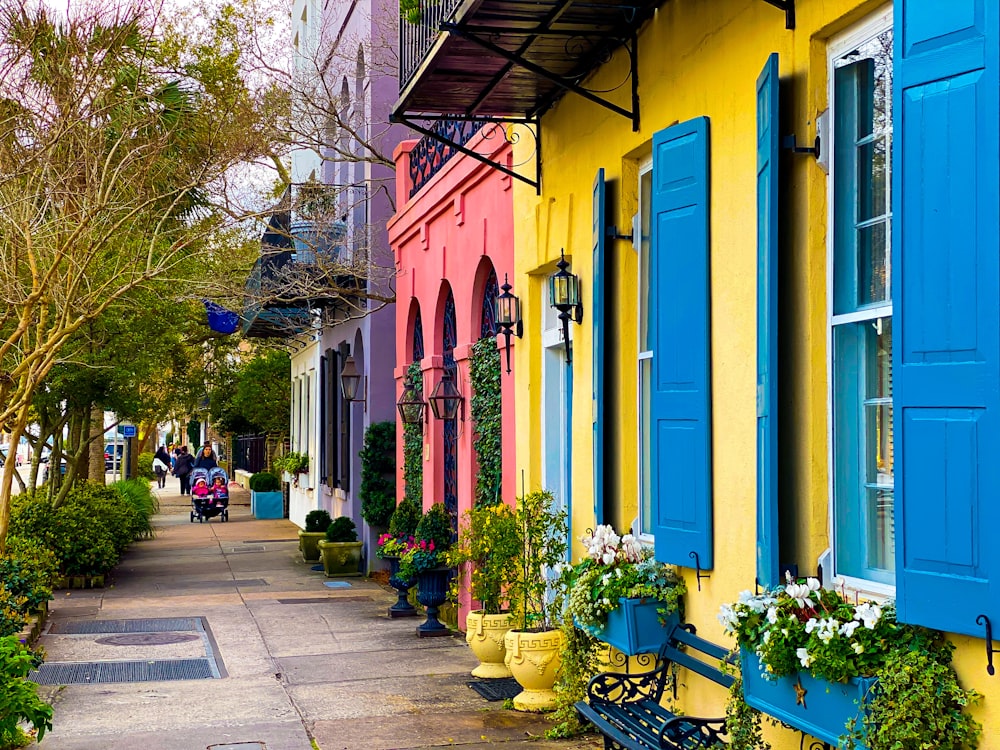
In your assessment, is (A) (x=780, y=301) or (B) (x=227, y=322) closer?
(A) (x=780, y=301)

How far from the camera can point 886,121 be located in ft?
15.8

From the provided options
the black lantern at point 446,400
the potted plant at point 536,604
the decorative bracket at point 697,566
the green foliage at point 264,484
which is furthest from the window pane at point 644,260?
the green foliage at point 264,484

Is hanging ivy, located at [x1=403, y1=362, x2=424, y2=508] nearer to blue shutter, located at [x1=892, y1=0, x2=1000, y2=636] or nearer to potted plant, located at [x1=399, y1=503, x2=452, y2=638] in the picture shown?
potted plant, located at [x1=399, y1=503, x2=452, y2=638]

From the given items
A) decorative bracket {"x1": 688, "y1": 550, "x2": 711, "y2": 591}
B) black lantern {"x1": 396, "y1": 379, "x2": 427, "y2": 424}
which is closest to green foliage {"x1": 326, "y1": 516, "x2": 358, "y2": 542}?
black lantern {"x1": 396, "y1": 379, "x2": 427, "y2": 424}

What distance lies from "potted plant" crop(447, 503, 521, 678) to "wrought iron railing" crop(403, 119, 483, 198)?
3.50 meters

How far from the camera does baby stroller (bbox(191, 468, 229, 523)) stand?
28.8 m

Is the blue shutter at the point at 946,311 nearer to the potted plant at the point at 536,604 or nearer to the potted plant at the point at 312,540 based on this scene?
the potted plant at the point at 536,604

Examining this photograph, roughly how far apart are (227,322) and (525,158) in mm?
14959

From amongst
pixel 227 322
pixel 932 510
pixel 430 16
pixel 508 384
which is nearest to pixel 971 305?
pixel 932 510

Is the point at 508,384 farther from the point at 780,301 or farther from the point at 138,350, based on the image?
the point at 138,350

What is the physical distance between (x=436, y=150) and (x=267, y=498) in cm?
1855

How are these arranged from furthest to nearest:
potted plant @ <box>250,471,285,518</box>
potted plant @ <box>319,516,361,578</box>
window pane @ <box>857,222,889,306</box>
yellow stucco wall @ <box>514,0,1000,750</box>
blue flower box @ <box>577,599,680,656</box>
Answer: potted plant @ <box>250,471,285,518</box> < potted plant @ <box>319,516,361,578</box> < blue flower box @ <box>577,599,680,656</box> < yellow stucco wall @ <box>514,0,1000,750</box> < window pane @ <box>857,222,889,306</box>

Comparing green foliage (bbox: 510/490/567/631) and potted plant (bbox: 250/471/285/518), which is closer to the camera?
green foliage (bbox: 510/490/567/631)

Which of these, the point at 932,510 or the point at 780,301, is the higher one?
the point at 780,301
